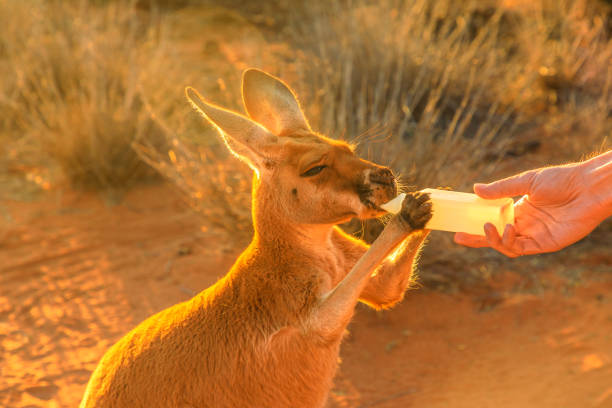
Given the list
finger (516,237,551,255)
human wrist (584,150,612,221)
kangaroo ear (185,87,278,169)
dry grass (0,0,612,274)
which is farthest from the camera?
dry grass (0,0,612,274)

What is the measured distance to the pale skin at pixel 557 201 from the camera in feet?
9.54

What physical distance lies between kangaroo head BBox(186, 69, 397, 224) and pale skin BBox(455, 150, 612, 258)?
503 millimetres

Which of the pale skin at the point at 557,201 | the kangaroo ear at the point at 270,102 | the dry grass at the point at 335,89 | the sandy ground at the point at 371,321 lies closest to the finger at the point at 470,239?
the pale skin at the point at 557,201

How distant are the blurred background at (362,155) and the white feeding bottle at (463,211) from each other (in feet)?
2.58

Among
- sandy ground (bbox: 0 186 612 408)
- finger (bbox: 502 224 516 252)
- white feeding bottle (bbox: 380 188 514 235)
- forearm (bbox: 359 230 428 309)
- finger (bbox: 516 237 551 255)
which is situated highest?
white feeding bottle (bbox: 380 188 514 235)

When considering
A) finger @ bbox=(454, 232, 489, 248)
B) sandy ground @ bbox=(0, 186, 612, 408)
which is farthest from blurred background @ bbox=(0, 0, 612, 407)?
finger @ bbox=(454, 232, 489, 248)

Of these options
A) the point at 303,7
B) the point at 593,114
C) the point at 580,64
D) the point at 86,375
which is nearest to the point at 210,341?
the point at 86,375

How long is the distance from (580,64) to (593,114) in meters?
1.25

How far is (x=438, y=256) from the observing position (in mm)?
5133

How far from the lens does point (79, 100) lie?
7.40 metres

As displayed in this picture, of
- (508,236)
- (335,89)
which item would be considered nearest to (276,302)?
(508,236)

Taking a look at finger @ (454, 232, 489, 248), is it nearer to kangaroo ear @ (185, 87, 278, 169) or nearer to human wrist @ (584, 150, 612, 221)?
human wrist @ (584, 150, 612, 221)

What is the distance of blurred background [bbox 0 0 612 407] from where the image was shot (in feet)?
14.6

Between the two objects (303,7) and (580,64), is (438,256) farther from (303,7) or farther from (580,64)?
(303,7)
